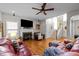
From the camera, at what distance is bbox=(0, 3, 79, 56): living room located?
5.62ft

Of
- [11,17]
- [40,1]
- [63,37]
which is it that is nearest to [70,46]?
[63,37]

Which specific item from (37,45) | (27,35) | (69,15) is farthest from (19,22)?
(69,15)

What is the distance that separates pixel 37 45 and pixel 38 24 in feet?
0.92

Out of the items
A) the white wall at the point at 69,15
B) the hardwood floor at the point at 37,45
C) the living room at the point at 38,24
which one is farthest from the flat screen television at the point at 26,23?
the white wall at the point at 69,15

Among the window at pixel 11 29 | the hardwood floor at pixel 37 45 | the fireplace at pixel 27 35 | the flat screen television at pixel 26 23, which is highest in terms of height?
the flat screen television at pixel 26 23

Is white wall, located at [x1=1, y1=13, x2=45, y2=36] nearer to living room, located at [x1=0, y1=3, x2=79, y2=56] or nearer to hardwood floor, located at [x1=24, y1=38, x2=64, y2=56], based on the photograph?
living room, located at [x1=0, y1=3, x2=79, y2=56]

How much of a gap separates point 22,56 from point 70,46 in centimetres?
64

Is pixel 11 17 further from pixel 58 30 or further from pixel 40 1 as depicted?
pixel 58 30

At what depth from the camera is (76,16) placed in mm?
1739

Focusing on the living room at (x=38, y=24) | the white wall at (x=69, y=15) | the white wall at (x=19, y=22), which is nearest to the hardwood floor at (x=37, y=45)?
the living room at (x=38, y=24)

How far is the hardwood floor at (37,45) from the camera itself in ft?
5.75

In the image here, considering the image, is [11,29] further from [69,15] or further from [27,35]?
[69,15]

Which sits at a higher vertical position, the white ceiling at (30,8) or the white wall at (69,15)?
the white ceiling at (30,8)

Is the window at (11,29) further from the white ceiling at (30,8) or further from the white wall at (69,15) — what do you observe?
the white wall at (69,15)
